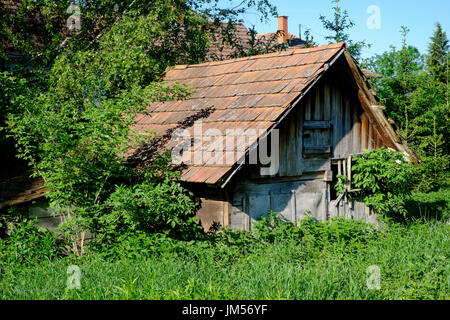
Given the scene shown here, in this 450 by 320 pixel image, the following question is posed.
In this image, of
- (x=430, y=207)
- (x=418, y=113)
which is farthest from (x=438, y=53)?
(x=430, y=207)

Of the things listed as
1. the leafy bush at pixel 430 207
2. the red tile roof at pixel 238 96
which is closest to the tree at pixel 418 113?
the leafy bush at pixel 430 207

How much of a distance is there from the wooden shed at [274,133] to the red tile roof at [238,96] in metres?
0.03

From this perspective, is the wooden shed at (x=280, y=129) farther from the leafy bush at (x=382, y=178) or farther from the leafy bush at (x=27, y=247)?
the leafy bush at (x=27, y=247)

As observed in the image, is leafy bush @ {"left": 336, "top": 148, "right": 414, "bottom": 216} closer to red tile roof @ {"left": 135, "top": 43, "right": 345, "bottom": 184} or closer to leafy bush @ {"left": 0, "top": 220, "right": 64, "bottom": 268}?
red tile roof @ {"left": 135, "top": 43, "right": 345, "bottom": 184}

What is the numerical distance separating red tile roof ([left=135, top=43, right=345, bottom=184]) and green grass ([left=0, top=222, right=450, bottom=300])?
1514 millimetres

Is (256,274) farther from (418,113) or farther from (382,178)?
(418,113)

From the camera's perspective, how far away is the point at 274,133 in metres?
8.36

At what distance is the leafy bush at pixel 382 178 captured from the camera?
31.4 feet

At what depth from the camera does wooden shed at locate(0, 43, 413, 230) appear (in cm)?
796

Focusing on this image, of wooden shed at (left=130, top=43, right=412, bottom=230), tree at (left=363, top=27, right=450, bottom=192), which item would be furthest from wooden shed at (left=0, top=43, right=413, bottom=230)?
tree at (left=363, top=27, right=450, bottom=192)

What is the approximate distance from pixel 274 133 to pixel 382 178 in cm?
317

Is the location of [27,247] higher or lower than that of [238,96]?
lower

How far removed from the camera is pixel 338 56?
8922 mm

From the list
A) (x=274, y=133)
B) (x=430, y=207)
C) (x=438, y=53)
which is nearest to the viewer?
(x=274, y=133)
